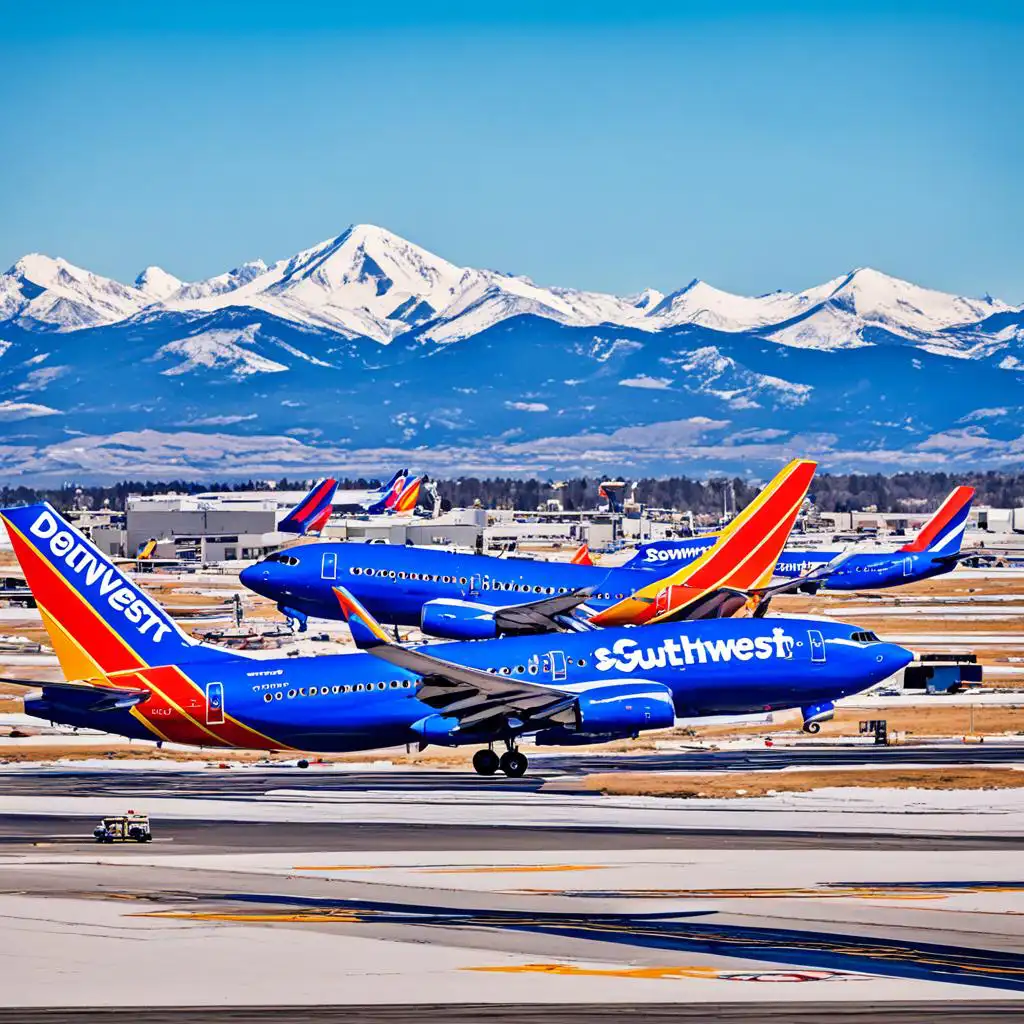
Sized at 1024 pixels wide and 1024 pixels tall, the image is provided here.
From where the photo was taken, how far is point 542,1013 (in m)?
26.5

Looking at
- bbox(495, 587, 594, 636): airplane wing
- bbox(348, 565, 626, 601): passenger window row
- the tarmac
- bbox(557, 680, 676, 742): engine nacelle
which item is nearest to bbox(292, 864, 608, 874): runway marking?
the tarmac

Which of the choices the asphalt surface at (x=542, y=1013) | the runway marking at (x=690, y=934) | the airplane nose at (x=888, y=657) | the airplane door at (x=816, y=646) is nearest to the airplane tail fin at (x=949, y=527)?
the airplane nose at (x=888, y=657)

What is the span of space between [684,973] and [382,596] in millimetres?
52011

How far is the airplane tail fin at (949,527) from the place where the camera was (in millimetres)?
182500

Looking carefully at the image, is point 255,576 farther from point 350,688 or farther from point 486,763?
point 486,763

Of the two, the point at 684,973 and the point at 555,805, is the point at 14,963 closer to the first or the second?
the point at 684,973

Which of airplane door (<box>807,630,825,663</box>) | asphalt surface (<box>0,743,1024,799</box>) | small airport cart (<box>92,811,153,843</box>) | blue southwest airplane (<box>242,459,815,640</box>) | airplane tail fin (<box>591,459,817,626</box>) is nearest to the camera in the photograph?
small airport cart (<box>92,811,153,843</box>)

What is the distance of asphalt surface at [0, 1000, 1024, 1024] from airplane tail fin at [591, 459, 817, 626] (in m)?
53.3

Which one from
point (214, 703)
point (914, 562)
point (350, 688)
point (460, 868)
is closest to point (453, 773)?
point (350, 688)

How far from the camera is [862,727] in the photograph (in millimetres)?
74875

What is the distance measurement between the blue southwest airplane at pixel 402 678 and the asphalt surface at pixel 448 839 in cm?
805

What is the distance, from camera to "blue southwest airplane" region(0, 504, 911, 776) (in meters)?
57.2

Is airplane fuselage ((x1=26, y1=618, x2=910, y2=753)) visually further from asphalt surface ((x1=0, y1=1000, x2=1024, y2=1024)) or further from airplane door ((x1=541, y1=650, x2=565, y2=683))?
asphalt surface ((x1=0, y1=1000, x2=1024, y2=1024))

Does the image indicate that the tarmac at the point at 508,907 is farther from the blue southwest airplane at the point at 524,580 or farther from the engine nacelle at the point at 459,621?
the blue southwest airplane at the point at 524,580
